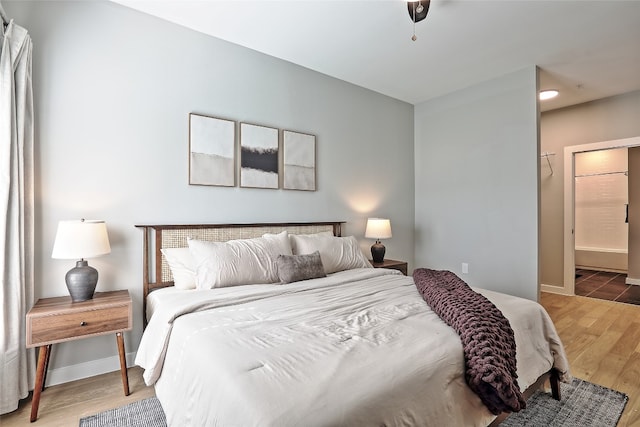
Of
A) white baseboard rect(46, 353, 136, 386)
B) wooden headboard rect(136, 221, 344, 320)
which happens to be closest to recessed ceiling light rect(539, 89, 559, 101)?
wooden headboard rect(136, 221, 344, 320)

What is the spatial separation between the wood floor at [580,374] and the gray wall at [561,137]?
106 centimetres

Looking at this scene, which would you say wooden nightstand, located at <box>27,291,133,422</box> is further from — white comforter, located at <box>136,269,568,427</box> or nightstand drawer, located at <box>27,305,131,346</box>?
white comforter, located at <box>136,269,568,427</box>

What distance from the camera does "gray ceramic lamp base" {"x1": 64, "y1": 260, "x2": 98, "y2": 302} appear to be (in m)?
2.08

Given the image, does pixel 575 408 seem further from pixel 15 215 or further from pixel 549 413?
pixel 15 215

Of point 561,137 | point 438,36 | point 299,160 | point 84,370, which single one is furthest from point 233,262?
point 561,137

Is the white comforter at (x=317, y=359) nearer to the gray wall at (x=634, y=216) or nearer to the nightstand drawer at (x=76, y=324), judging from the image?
the nightstand drawer at (x=76, y=324)

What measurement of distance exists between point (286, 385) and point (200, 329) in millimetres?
687

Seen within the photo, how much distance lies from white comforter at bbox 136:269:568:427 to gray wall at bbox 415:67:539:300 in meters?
1.82

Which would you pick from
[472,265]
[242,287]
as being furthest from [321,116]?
[472,265]

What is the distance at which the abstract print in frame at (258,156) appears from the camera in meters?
3.06

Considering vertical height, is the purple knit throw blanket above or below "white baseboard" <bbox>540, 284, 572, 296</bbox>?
above

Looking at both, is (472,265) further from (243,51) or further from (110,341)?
(110,341)

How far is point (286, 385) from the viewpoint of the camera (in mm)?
1024

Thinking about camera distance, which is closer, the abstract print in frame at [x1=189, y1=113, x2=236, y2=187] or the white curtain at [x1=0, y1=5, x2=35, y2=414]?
the white curtain at [x1=0, y1=5, x2=35, y2=414]
